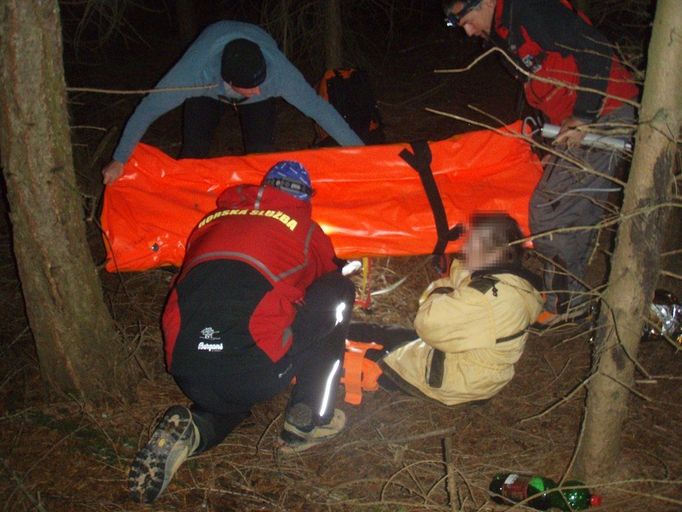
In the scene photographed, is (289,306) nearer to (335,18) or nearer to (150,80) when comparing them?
(335,18)

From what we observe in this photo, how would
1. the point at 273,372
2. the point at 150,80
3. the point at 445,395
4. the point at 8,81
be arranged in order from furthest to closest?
the point at 150,80, the point at 445,395, the point at 273,372, the point at 8,81

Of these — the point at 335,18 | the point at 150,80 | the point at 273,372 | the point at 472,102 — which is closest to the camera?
the point at 273,372

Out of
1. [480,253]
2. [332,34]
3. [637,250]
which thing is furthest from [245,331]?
[332,34]

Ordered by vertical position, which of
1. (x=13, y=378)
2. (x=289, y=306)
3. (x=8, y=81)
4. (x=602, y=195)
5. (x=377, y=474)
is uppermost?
(x=8, y=81)

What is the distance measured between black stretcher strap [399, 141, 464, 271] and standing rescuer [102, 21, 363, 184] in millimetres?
420

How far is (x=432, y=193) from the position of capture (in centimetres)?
377

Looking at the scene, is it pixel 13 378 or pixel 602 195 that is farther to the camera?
pixel 602 195

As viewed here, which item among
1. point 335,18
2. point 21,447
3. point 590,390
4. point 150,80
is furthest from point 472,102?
point 21,447

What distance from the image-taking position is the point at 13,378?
3.23 metres

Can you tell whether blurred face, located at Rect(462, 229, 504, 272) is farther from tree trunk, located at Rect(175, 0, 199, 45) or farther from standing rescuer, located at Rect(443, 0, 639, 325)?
tree trunk, located at Rect(175, 0, 199, 45)

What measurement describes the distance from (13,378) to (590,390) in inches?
112

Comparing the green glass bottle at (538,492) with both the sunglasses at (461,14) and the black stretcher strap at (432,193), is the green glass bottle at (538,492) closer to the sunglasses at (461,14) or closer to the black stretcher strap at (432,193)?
the black stretcher strap at (432,193)

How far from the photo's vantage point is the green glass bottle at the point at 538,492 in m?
2.49

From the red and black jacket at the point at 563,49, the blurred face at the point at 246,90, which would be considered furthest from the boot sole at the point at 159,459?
the red and black jacket at the point at 563,49
